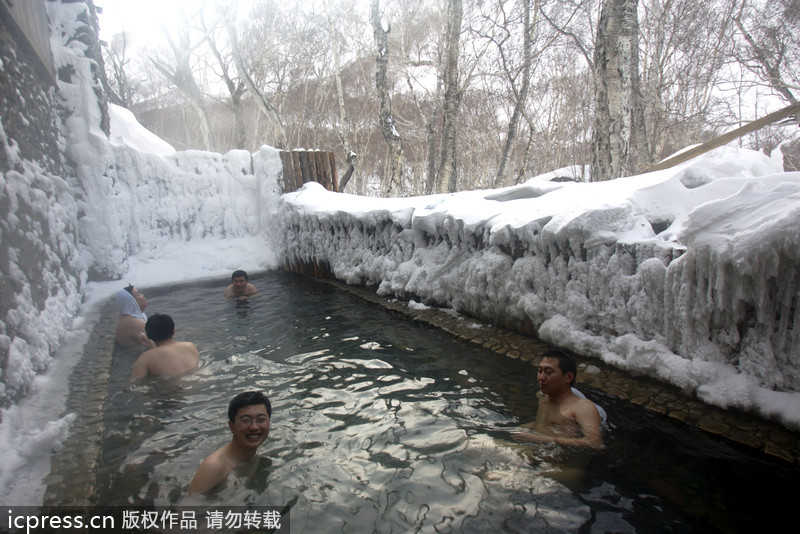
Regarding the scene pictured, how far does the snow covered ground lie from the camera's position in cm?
265

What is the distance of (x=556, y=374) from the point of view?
9.88 feet

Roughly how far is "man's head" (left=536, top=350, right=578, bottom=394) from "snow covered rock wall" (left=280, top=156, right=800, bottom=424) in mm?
725

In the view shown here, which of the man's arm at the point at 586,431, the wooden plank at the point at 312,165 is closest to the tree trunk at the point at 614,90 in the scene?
the man's arm at the point at 586,431

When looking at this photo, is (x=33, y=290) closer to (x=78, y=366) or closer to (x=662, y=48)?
(x=78, y=366)

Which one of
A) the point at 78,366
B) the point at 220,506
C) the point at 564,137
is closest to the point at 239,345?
the point at 78,366

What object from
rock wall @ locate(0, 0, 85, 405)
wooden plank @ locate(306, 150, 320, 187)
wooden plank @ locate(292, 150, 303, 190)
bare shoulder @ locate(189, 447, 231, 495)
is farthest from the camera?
wooden plank @ locate(306, 150, 320, 187)

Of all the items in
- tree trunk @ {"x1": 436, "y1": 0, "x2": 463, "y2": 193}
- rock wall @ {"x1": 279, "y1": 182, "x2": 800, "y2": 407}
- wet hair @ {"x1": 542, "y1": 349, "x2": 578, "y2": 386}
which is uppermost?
tree trunk @ {"x1": 436, "y1": 0, "x2": 463, "y2": 193}

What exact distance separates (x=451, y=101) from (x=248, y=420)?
9577 millimetres

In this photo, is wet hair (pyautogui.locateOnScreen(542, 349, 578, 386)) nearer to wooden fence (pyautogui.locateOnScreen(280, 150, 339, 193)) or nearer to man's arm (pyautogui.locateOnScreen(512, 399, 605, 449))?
man's arm (pyautogui.locateOnScreen(512, 399, 605, 449))

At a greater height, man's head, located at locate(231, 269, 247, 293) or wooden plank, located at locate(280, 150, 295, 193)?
wooden plank, located at locate(280, 150, 295, 193)

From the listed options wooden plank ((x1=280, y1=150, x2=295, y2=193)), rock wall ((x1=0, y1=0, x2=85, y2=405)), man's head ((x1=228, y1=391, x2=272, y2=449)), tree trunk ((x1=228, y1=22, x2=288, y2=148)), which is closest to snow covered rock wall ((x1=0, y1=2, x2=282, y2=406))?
rock wall ((x1=0, y1=0, x2=85, y2=405))

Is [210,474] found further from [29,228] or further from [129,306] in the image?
[129,306]

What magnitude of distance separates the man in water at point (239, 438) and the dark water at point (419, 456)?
77mm

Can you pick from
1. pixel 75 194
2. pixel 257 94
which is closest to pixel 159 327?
pixel 75 194
